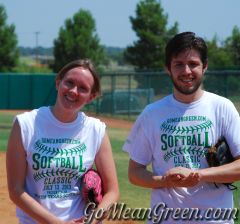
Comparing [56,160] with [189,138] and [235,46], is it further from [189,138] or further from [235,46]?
[235,46]

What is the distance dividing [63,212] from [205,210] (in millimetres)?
774

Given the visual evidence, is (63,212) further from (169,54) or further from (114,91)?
(114,91)

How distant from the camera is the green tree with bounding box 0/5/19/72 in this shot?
45781 millimetres

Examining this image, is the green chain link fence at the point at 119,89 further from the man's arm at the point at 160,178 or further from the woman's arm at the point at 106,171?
the woman's arm at the point at 106,171

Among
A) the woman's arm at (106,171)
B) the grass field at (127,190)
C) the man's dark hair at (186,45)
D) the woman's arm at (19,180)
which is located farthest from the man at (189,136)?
the grass field at (127,190)

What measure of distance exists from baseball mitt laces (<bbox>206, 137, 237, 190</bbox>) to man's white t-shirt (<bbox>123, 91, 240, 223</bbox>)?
0.02m

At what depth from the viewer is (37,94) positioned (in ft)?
115

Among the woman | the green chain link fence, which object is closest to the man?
the woman

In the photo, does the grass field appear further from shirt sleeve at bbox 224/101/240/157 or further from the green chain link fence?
→ the green chain link fence

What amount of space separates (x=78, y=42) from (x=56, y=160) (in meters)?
45.6

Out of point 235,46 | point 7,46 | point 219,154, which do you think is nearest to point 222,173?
point 219,154

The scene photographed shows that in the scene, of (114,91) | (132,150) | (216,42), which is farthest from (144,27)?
(132,150)

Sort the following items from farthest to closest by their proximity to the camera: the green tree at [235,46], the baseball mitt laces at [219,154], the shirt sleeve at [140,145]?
the green tree at [235,46]
the shirt sleeve at [140,145]
the baseball mitt laces at [219,154]

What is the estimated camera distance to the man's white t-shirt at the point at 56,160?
3.34 m
